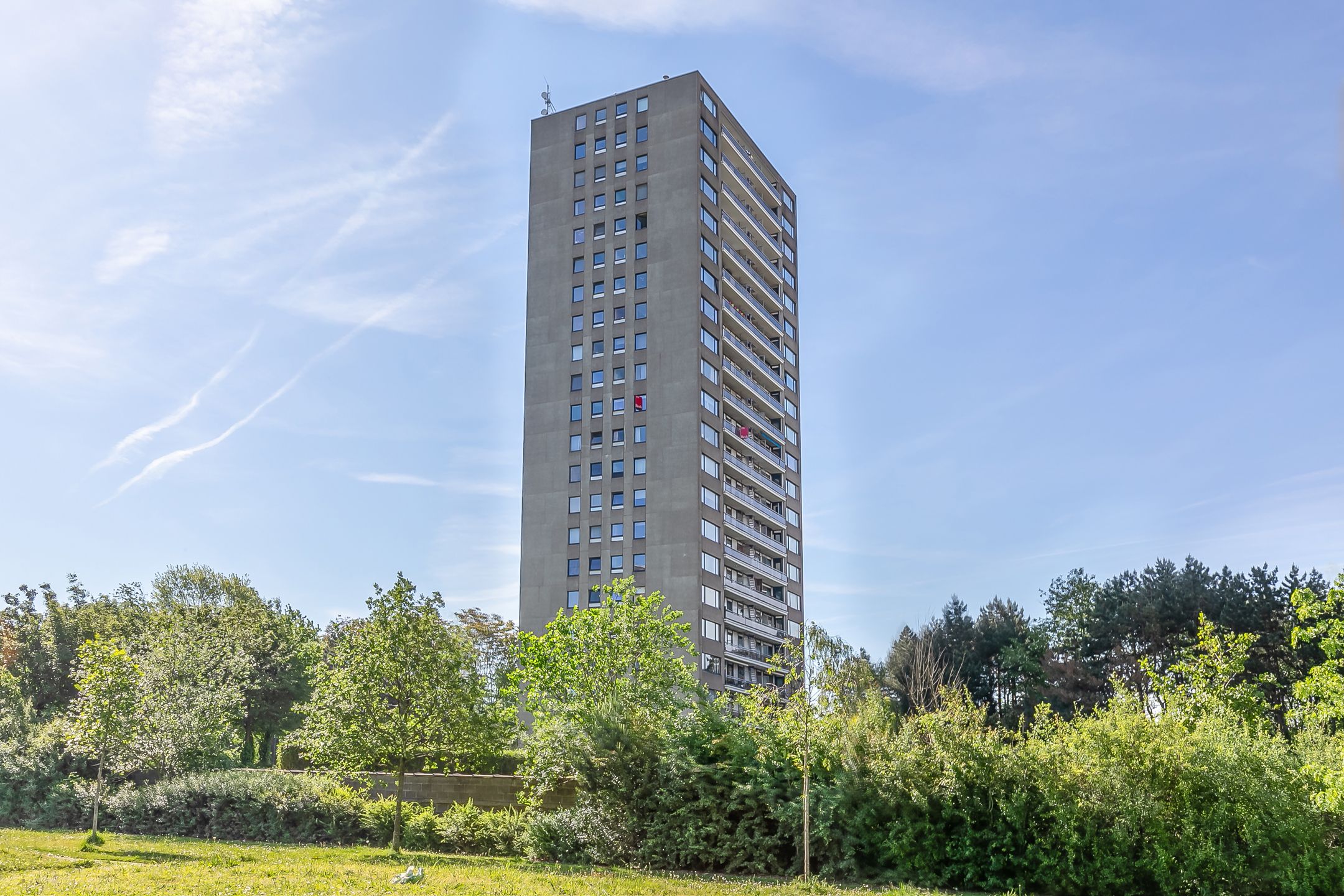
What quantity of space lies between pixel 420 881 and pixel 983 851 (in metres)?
11.1

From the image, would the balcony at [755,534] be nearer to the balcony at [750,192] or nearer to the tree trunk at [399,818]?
the balcony at [750,192]

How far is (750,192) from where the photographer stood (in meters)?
88.4

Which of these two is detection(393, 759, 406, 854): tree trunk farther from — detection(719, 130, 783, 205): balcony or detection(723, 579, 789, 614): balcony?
detection(719, 130, 783, 205): balcony

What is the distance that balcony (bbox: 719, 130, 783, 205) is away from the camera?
85.8m

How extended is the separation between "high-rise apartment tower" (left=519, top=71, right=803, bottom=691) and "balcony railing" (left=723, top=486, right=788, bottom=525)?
0.66 ft

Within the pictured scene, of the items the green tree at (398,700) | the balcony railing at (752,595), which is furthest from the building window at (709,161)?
the green tree at (398,700)

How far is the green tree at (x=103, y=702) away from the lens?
28.0m

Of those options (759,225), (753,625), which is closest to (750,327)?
(759,225)

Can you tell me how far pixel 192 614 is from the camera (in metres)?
57.9

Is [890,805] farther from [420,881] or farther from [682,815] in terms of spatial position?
[420,881]

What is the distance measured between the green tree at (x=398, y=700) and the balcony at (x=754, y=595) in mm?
46158

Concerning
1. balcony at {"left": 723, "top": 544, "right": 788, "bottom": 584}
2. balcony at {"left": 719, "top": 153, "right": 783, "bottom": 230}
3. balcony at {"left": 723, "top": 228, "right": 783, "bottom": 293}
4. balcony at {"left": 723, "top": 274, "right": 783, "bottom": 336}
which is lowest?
balcony at {"left": 723, "top": 544, "right": 788, "bottom": 584}

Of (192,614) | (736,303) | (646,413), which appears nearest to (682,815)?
(192,614)

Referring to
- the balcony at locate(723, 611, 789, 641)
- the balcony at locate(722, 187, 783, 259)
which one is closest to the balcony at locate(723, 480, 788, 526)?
the balcony at locate(723, 611, 789, 641)
